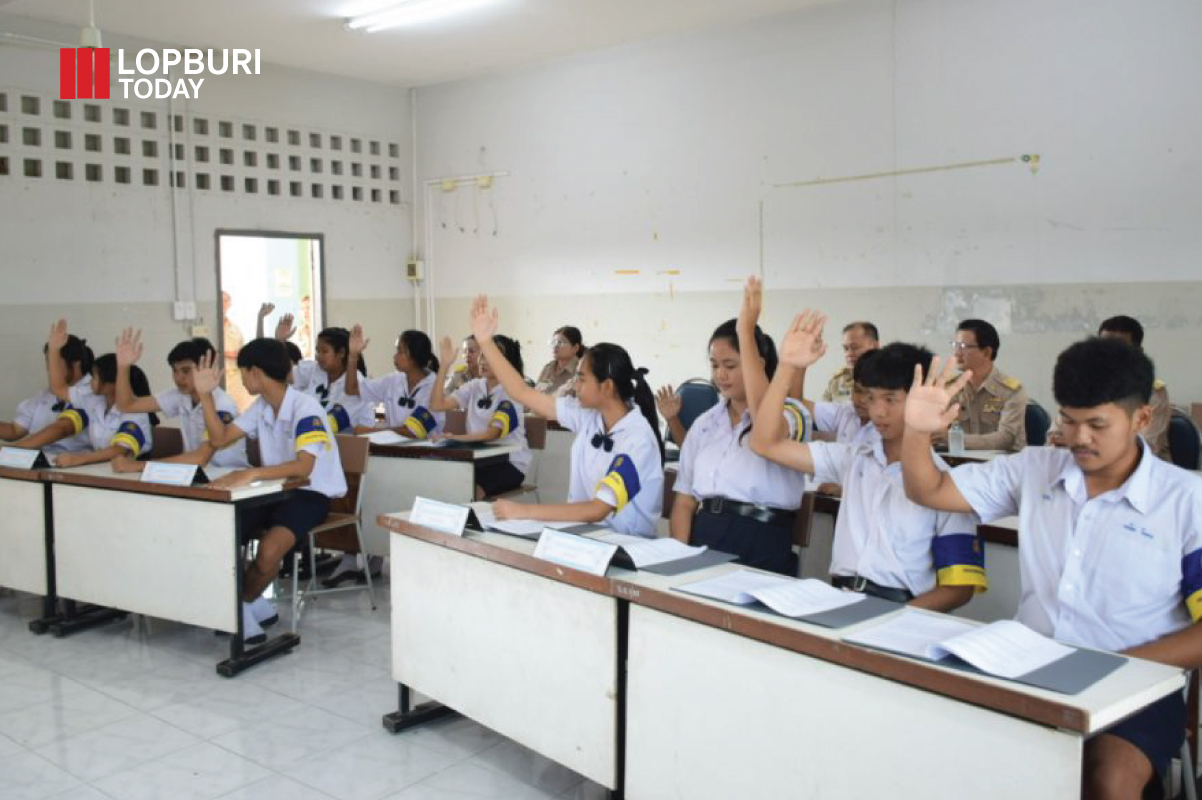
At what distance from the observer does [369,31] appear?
6688mm

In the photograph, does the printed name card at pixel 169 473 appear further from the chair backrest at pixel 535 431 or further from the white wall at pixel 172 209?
the white wall at pixel 172 209

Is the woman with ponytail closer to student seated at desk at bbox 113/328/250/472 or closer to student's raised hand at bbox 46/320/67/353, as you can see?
student seated at desk at bbox 113/328/250/472

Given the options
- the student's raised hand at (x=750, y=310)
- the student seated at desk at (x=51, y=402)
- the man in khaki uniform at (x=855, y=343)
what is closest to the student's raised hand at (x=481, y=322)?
the student's raised hand at (x=750, y=310)

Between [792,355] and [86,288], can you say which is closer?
[792,355]

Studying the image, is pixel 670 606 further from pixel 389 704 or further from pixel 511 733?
pixel 389 704

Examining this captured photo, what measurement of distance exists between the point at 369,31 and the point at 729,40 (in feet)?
7.87

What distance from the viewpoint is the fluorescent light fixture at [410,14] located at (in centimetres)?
612

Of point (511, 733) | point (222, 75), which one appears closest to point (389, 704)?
point (511, 733)

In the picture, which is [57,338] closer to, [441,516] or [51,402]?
[51,402]

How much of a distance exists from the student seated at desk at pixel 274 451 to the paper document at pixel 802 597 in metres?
2.30

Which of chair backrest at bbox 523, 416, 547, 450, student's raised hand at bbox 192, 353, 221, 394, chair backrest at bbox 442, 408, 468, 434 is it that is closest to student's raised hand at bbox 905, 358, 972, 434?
student's raised hand at bbox 192, 353, 221, 394

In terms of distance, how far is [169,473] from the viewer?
372cm

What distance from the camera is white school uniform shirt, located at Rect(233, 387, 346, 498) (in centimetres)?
396

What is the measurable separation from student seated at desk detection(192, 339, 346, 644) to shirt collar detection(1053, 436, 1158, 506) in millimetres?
2812
